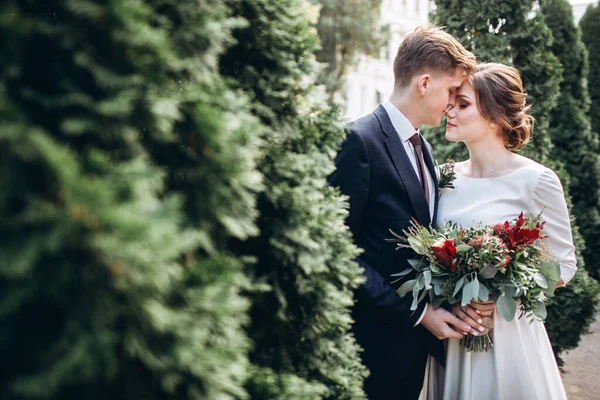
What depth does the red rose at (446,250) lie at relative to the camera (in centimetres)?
283

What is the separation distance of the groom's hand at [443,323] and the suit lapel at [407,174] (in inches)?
22.3

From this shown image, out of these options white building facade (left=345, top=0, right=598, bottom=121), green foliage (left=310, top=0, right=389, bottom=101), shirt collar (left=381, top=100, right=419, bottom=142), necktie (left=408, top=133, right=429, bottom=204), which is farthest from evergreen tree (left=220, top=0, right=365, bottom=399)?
white building facade (left=345, top=0, right=598, bottom=121)

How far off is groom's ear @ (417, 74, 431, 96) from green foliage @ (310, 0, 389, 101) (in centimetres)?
2023

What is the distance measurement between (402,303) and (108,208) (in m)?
2.27

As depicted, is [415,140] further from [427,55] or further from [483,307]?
[483,307]

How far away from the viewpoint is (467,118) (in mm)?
3588

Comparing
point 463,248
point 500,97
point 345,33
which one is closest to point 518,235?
point 463,248

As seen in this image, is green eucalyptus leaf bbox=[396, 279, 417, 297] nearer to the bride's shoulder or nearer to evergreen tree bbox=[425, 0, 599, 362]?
the bride's shoulder

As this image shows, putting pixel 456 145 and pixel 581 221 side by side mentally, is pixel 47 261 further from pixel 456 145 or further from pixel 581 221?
pixel 581 221

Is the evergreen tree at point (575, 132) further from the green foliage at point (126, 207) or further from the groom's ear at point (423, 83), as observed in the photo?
the green foliage at point (126, 207)

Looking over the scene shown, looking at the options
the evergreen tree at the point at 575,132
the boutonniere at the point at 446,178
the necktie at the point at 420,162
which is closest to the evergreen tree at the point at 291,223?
the necktie at the point at 420,162

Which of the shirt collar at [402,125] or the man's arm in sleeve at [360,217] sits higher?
the shirt collar at [402,125]

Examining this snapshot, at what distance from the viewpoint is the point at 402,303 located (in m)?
2.89

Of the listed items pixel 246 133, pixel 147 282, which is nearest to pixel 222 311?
pixel 147 282
